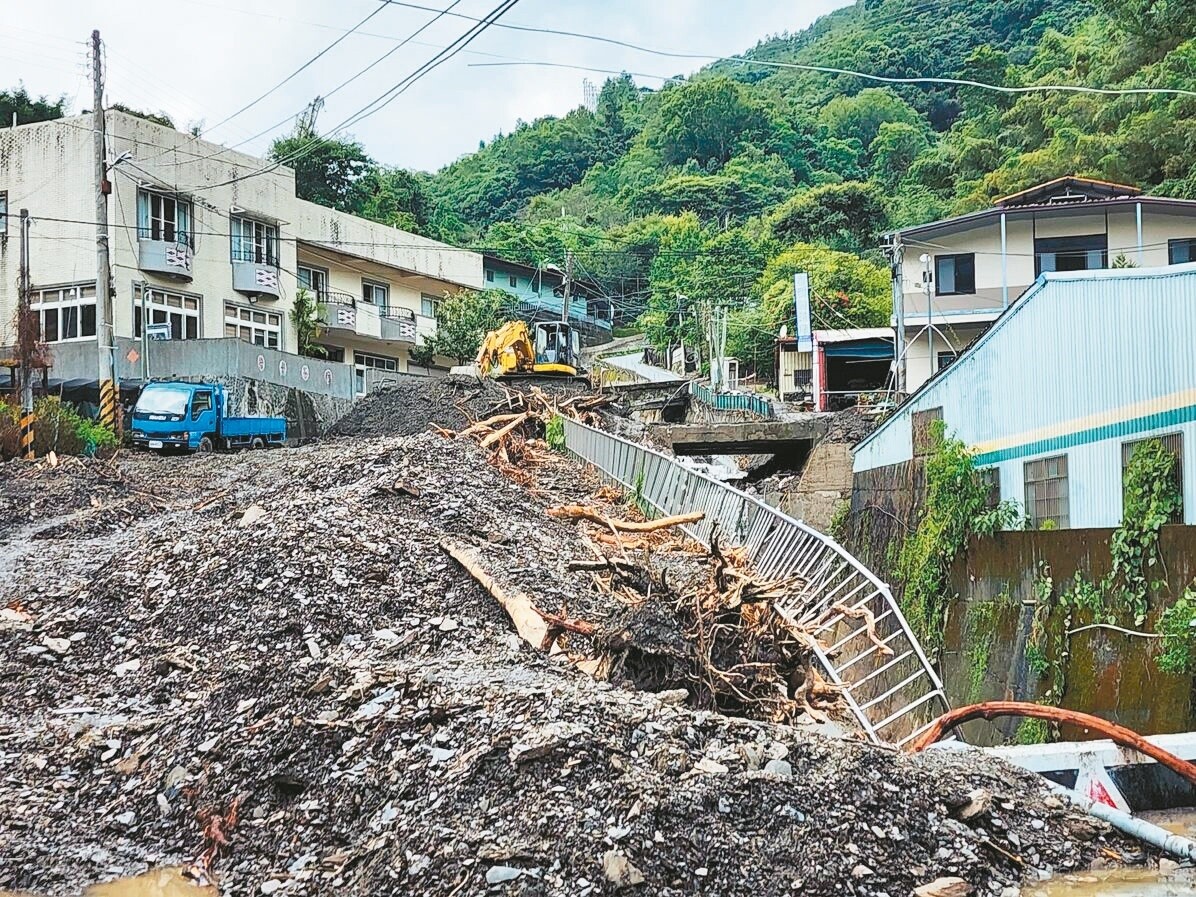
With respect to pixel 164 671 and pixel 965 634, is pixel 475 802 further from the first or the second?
pixel 965 634

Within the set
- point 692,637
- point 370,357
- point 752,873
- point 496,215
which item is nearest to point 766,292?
point 370,357

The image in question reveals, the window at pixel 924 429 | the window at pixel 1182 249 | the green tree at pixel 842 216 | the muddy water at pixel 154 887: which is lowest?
the muddy water at pixel 154 887

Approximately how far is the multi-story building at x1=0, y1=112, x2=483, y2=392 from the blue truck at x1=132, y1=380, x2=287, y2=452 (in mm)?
4249

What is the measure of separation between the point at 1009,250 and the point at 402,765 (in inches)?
A: 1217

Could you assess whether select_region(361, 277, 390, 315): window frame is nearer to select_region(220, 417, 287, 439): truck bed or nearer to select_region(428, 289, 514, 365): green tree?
select_region(428, 289, 514, 365): green tree

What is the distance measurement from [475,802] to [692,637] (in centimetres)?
307

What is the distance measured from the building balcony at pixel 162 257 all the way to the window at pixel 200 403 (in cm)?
877

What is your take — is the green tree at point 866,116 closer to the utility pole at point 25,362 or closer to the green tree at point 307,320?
the green tree at point 307,320

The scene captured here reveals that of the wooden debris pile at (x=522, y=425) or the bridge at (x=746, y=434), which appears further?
the bridge at (x=746, y=434)

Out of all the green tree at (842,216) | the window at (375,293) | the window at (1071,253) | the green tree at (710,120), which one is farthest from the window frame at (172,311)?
the green tree at (710,120)

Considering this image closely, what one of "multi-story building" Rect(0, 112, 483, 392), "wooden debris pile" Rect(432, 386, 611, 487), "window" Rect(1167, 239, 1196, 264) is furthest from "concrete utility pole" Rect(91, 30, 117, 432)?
"window" Rect(1167, 239, 1196, 264)

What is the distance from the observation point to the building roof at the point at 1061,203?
31484mm

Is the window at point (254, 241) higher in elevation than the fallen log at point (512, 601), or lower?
higher

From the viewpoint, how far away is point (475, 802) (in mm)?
5930
